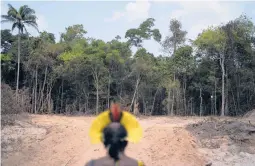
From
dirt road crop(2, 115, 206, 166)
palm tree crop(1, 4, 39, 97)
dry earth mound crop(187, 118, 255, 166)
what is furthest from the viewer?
palm tree crop(1, 4, 39, 97)

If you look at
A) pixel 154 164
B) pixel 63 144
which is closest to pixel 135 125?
pixel 154 164

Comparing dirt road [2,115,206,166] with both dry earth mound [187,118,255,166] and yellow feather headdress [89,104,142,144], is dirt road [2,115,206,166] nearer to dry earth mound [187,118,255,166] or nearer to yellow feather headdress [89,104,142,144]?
dry earth mound [187,118,255,166]

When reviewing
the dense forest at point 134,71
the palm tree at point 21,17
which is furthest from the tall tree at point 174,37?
the palm tree at point 21,17

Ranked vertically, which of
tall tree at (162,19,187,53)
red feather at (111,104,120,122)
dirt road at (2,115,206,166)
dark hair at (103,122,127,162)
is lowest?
dirt road at (2,115,206,166)

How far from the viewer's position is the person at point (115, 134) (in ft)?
5.56

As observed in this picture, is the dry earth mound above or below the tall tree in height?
below

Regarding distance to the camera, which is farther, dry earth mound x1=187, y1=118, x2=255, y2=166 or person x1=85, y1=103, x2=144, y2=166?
dry earth mound x1=187, y1=118, x2=255, y2=166

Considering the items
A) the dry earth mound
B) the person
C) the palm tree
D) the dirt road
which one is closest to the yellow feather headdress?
the person

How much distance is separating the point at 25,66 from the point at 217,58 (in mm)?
13688

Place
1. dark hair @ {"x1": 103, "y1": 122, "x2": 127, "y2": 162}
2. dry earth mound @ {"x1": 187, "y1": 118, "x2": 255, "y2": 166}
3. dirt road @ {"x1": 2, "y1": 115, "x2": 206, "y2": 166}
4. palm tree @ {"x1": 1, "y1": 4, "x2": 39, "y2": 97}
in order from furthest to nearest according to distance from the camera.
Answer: palm tree @ {"x1": 1, "y1": 4, "x2": 39, "y2": 97}, dry earth mound @ {"x1": 187, "y1": 118, "x2": 255, "y2": 166}, dirt road @ {"x1": 2, "y1": 115, "x2": 206, "y2": 166}, dark hair @ {"x1": 103, "y1": 122, "x2": 127, "y2": 162}

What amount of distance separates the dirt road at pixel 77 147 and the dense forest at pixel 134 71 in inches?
434

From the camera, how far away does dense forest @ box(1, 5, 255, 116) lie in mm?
26453

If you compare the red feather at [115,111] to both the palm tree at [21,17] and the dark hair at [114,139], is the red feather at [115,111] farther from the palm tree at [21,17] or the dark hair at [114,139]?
the palm tree at [21,17]

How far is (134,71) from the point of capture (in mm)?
27250
